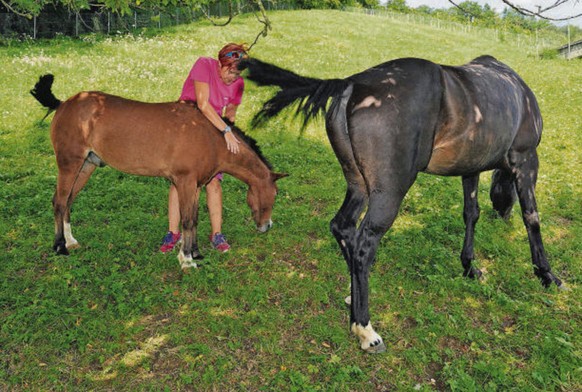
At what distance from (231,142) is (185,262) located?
1.60 meters

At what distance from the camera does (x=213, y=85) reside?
538 centimetres

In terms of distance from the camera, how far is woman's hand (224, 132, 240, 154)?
5383 mm

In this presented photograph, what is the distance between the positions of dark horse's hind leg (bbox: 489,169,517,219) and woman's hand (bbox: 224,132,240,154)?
3.68m

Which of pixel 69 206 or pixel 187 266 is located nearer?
pixel 187 266

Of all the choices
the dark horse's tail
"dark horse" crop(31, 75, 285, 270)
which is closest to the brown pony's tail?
"dark horse" crop(31, 75, 285, 270)

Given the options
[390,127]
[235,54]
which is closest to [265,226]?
[235,54]

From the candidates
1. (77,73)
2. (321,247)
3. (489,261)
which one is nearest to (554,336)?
(489,261)

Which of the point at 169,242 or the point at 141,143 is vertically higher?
→ the point at 141,143

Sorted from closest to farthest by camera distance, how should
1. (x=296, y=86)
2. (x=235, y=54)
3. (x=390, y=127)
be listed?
Answer: 1. (x=390, y=127)
2. (x=296, y=86)
3. (x=235, y=54)

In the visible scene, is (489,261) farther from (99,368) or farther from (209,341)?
(99,368)

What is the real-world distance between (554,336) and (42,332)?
4.88 m

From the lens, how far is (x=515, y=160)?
498cm

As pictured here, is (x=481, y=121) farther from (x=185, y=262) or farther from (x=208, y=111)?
(x=185, y=262)

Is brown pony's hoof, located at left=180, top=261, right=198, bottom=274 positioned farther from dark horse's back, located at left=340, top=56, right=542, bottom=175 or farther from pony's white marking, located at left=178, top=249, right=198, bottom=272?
dark horse's back, located at left=340, top=56, right=542, bottom=175
